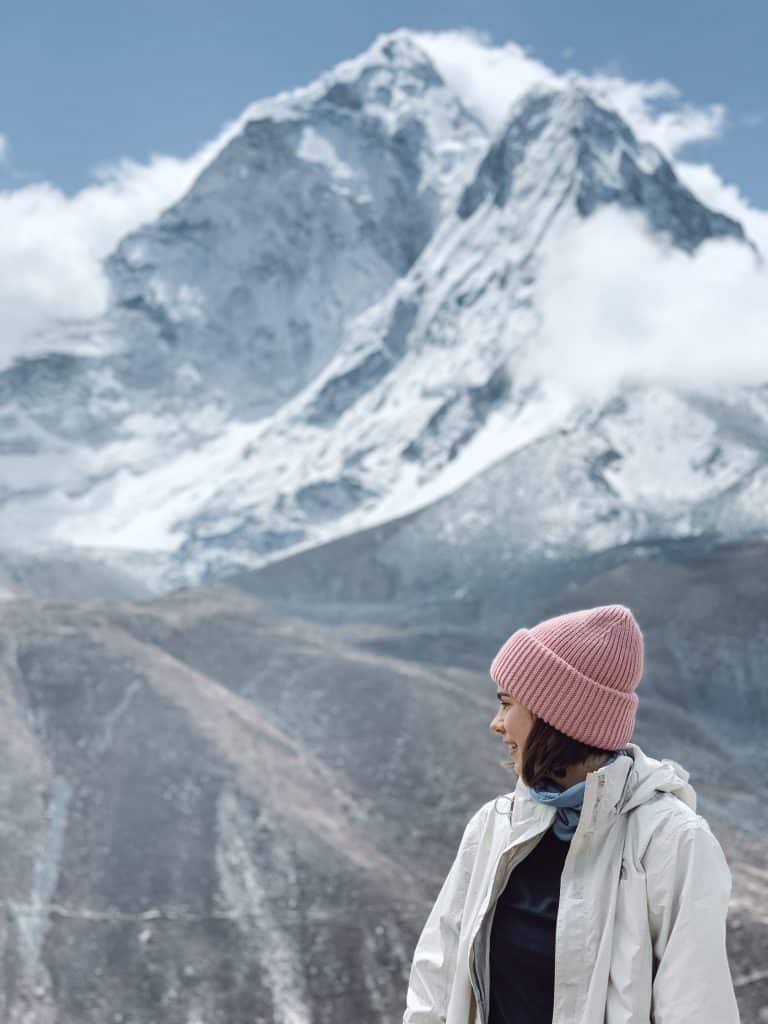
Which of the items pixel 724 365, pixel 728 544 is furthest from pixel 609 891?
pixel 724 365

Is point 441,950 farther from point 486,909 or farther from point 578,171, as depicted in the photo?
point 578,171

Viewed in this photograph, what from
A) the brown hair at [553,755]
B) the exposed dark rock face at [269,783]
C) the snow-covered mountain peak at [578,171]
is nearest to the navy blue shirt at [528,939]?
the brown hair at [553,755]

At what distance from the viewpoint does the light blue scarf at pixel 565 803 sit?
7.34 ft

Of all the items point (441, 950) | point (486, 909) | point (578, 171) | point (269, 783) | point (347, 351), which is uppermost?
point (578, 171)

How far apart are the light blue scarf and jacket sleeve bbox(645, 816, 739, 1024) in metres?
0.17

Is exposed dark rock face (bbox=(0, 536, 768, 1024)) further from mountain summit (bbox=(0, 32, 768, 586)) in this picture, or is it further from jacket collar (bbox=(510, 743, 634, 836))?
jacket collar (bbox=(510, 743, 634, 836))

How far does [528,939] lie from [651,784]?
1.26ft

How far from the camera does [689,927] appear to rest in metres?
2.01

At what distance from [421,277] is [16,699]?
64.8 meters

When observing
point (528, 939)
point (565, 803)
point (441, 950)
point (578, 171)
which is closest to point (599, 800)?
point (565, 803)

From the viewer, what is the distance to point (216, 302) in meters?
103

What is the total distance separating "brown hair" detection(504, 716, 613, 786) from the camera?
7.66 feet

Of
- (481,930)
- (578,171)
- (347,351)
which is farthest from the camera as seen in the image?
(347,351)

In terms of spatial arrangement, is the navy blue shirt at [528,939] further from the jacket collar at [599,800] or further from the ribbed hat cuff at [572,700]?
the ribbed hat cuff at [572,700]
